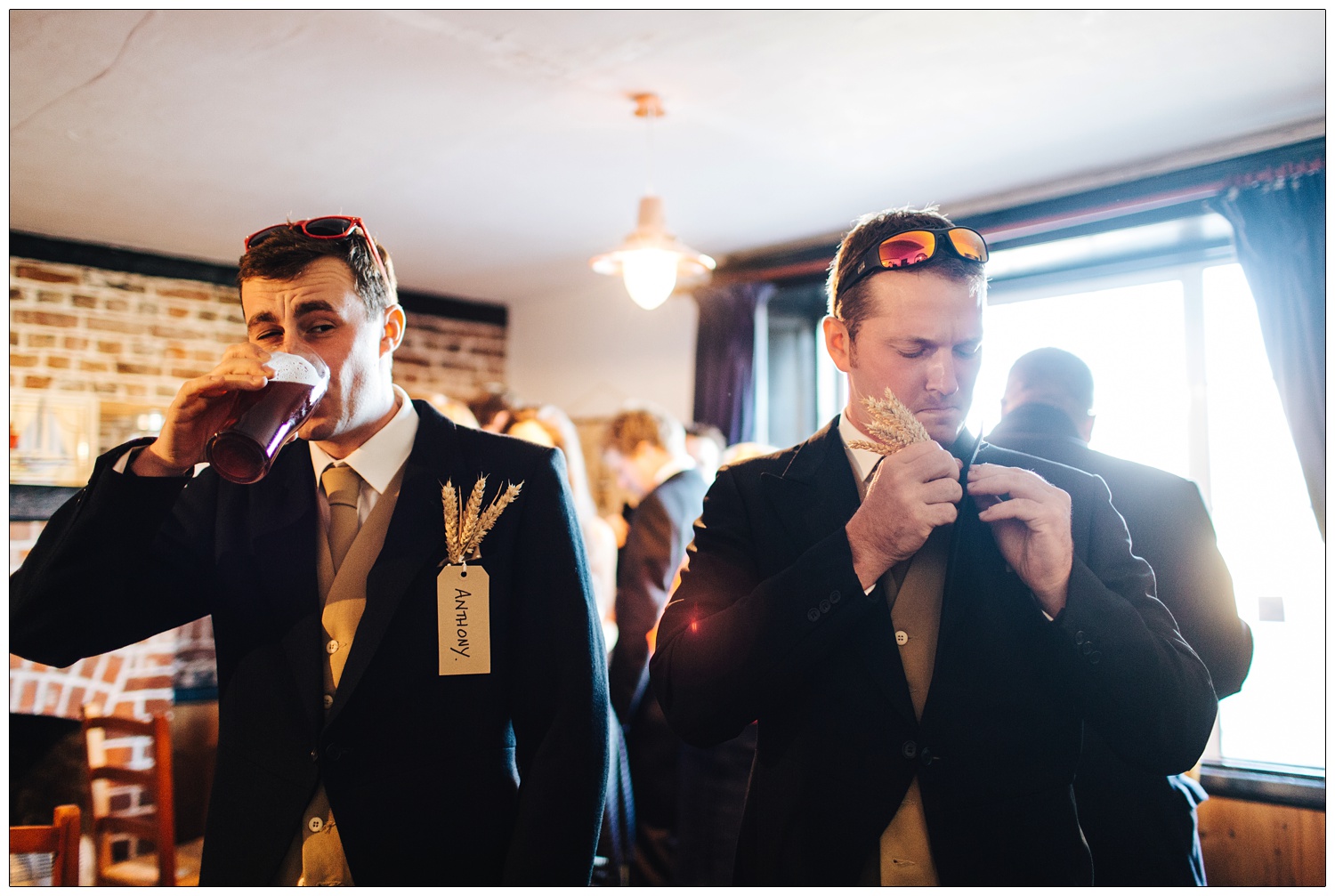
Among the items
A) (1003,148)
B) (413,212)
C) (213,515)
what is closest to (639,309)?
(413,212)

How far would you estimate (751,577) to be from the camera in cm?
122

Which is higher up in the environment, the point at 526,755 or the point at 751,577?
Answer: the point at 751,577

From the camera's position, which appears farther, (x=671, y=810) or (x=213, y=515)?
(x=671, y=810)

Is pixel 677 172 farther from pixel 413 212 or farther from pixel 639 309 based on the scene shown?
pixel 639 309

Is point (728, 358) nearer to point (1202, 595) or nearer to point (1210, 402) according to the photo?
point (1210, 402)

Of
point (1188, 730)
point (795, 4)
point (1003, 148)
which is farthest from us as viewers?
point (1003, 148)

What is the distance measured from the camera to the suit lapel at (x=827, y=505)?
1.12 metres

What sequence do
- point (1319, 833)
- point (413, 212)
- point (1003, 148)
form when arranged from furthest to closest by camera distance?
point (413, 212) < point (1003, 148) < point (1319, 833)

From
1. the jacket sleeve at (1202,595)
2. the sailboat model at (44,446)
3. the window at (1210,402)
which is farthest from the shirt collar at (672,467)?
the sailboat model at (44,446)

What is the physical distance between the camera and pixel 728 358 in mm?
5508

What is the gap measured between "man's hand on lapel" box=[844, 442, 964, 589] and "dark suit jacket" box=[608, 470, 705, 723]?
7.80 ft

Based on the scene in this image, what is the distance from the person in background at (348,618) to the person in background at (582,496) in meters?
2.22

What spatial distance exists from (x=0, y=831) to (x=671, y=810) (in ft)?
8.01

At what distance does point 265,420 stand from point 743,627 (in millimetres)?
617
